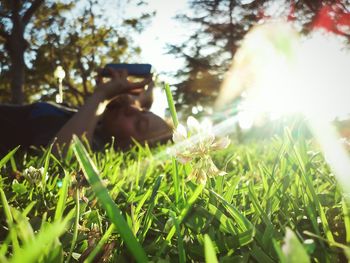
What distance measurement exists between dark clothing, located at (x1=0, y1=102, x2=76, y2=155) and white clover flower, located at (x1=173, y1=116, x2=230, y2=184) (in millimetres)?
2792

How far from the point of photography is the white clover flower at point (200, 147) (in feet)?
2.23

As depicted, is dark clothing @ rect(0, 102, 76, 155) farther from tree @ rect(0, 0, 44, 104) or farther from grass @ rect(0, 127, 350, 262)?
tree @ rect(0, 0, 44, 104)

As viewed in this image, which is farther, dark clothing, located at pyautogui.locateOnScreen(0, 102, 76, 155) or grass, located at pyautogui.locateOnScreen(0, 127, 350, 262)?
dark clothing, located at pyautogui.locateOnScreen(0, 102, 76, 155)

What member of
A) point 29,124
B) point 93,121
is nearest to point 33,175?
point 93,121

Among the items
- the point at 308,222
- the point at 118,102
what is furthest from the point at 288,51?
the point at 308,222

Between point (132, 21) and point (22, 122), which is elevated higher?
point (132, 21)

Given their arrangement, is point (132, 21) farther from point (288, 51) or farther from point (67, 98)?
point (288, 51)

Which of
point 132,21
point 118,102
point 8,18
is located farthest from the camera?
point 132,21

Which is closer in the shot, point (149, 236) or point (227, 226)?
point (227, 226)

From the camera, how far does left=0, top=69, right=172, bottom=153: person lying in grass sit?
3.31 m

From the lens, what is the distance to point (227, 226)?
65 cm

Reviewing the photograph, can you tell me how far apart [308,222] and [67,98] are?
25.1m

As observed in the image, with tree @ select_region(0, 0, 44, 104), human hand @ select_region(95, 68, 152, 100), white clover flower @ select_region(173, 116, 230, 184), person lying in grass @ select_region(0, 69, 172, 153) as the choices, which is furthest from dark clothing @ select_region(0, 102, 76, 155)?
tree @ select_region(0, 0, 44, 104)

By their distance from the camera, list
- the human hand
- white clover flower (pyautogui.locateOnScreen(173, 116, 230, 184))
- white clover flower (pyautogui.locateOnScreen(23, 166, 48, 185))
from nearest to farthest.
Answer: white clover flower (pyautogui.locateOnScreen(173, 116, 230, 184)) → white clover flower (pyautogui.locateOnScreen(23, 166, 48, 185)) → the human hand
